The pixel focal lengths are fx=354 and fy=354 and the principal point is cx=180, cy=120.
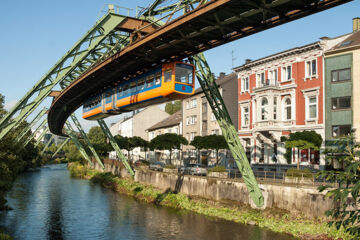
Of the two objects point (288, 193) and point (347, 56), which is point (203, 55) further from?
point (347, 56)

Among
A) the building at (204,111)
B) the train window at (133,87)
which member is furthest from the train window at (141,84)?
the building at (204,111)

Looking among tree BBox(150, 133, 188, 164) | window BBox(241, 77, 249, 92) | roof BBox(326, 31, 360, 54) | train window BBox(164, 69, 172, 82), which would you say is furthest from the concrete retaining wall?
roof BBox(326, 31, 360, 54)

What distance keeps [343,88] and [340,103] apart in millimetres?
1436

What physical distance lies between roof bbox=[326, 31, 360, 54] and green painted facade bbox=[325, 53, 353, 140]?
655mm

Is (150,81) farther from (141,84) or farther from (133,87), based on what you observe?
(133,87)

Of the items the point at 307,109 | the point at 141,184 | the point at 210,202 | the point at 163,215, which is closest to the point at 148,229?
the point at 163,215

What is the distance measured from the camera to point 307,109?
36.0 m

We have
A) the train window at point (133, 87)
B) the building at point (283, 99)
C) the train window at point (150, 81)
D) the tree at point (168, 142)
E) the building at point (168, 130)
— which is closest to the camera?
the train window at point (150, 81)

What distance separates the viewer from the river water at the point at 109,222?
70.2 feet

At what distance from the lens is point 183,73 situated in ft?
69.3

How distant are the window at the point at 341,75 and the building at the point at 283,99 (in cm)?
113

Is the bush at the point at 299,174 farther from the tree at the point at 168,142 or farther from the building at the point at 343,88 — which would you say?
the tree at the point at 168,142

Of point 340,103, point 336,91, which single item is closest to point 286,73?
point 336,91

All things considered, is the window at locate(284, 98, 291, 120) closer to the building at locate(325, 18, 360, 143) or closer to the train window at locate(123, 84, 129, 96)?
the building at locate(325, 18, 360, 143)
